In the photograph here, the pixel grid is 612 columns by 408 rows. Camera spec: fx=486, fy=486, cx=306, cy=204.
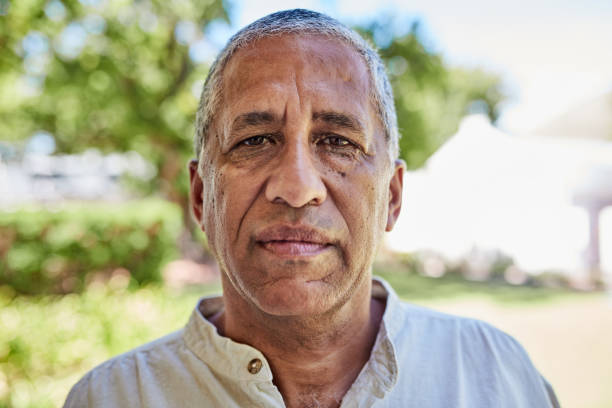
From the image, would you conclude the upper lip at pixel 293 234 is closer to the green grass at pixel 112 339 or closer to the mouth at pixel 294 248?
the mouth at pixel 294 248

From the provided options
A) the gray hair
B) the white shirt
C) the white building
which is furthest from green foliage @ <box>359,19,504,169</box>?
the white shirt

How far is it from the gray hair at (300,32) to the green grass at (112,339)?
3.06 metres

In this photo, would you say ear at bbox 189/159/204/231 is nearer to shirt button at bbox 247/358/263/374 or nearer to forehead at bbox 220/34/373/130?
forehead at bbox 220/34/373/130

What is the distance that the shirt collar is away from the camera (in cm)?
157

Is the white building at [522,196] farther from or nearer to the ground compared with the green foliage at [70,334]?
farther from the ground

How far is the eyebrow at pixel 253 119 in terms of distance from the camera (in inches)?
60.6

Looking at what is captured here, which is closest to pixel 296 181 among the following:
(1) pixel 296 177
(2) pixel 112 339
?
(1) pixel 296 177

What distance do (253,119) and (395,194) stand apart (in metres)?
0.64

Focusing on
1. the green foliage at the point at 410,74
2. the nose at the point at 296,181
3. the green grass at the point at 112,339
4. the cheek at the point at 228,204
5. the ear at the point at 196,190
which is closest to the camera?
the nose at the point at 296,181

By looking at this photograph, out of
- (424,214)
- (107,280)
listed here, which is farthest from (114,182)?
(107,280)

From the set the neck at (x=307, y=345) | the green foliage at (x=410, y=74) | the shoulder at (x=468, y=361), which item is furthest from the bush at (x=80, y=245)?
the shoulder at (x=468, y=361)

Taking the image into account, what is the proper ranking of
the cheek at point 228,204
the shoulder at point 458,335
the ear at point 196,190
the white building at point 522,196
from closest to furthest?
the cheek at point 228,204
the shoulder at point 458,335
the ear at point 196,190
the white building at point 522,196

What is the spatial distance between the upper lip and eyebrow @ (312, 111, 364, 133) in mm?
356

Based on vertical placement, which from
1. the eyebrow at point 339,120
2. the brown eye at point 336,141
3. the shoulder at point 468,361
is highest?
the eyebrow at point 339,120
